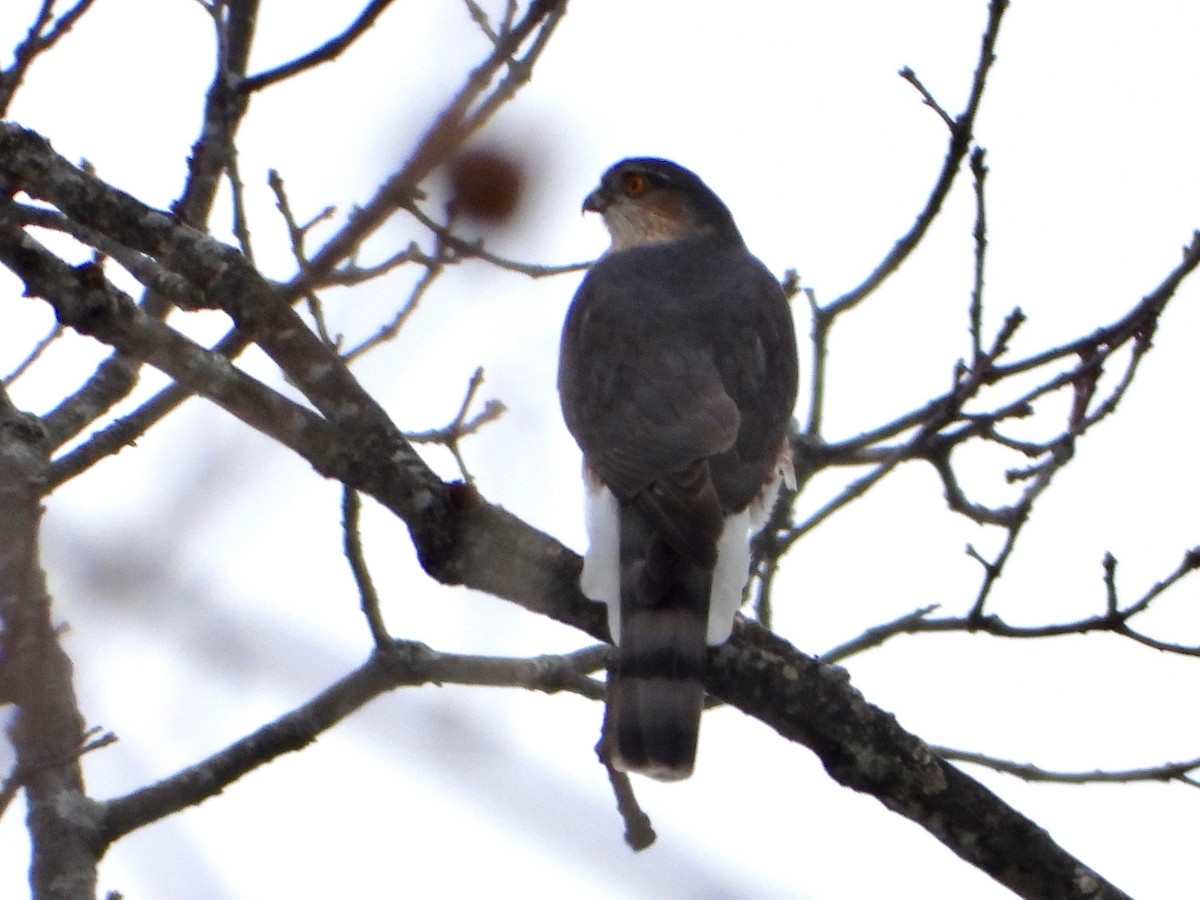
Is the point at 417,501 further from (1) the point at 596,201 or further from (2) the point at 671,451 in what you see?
(1) the point at 596,201

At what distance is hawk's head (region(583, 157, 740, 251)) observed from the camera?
6859 mm

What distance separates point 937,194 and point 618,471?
1.09 meters

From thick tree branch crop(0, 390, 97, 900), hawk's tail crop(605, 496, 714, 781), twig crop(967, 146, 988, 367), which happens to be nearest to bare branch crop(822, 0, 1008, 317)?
twig crop(967, 146, 988, 367)

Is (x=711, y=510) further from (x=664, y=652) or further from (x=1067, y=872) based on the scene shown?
(x=1067, y=872)

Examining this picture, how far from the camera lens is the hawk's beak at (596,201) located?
7.01 metres

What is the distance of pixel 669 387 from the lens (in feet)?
16.0

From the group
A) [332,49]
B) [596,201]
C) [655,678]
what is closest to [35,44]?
[332,49]

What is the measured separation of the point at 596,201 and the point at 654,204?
0.84 feet

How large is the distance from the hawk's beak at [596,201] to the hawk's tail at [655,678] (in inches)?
124

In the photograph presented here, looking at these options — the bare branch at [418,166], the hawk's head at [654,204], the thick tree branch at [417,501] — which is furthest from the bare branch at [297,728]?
the hawk's head at [654,204]

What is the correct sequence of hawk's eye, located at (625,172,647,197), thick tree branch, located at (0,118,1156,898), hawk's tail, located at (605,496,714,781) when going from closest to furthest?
thick tree branch, located at (0,118,1156,898)
hawk's tail, located at (605,496,714,781)
hawk's eye, located at (625,172,647,197)

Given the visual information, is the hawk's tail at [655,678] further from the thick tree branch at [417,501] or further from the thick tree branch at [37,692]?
the thick tree branch at [37,692]

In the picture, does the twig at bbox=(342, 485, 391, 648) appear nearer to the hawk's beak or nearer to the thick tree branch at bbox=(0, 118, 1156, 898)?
the thick tree branch at bbox=(0, 118, 1156, 898)

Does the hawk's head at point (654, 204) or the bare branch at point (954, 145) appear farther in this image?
the hawk's head at point (654, 204)
